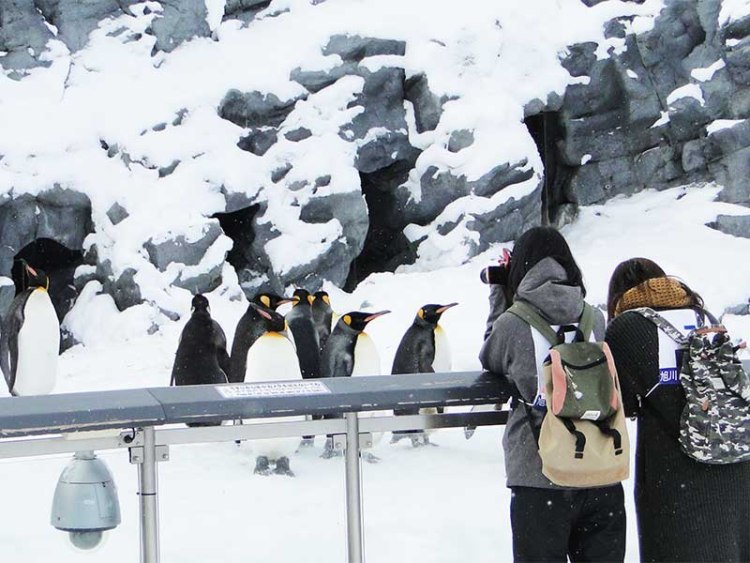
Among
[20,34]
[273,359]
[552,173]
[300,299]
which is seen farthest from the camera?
[552,173]

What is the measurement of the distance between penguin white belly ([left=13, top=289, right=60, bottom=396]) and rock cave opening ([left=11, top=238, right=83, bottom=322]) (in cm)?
656

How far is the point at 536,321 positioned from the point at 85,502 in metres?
1.06

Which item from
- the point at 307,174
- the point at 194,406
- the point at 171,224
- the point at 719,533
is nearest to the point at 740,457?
the point at 719,533

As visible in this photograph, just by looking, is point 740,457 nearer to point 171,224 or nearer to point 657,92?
point 171,224

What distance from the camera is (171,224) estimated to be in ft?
42.0

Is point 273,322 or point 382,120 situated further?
point 382,120

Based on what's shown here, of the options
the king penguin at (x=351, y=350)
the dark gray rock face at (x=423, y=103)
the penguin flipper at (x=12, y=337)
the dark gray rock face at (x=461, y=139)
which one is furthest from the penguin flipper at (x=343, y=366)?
the dark gray rock face at (x=423, y=103)

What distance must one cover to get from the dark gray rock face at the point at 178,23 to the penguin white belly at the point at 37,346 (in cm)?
899

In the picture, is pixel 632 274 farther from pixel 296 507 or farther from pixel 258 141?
pixel 258 141

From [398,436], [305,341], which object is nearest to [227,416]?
[398,436]

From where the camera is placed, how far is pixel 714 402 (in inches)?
93.0

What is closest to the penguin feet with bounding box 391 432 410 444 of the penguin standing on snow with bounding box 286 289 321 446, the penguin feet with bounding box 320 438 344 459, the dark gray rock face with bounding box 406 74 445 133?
the penguin feet with bounding box 320 438 344 459

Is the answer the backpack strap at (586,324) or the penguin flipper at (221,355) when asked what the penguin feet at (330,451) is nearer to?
the backpack strap at (586,324)

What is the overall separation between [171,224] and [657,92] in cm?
836
